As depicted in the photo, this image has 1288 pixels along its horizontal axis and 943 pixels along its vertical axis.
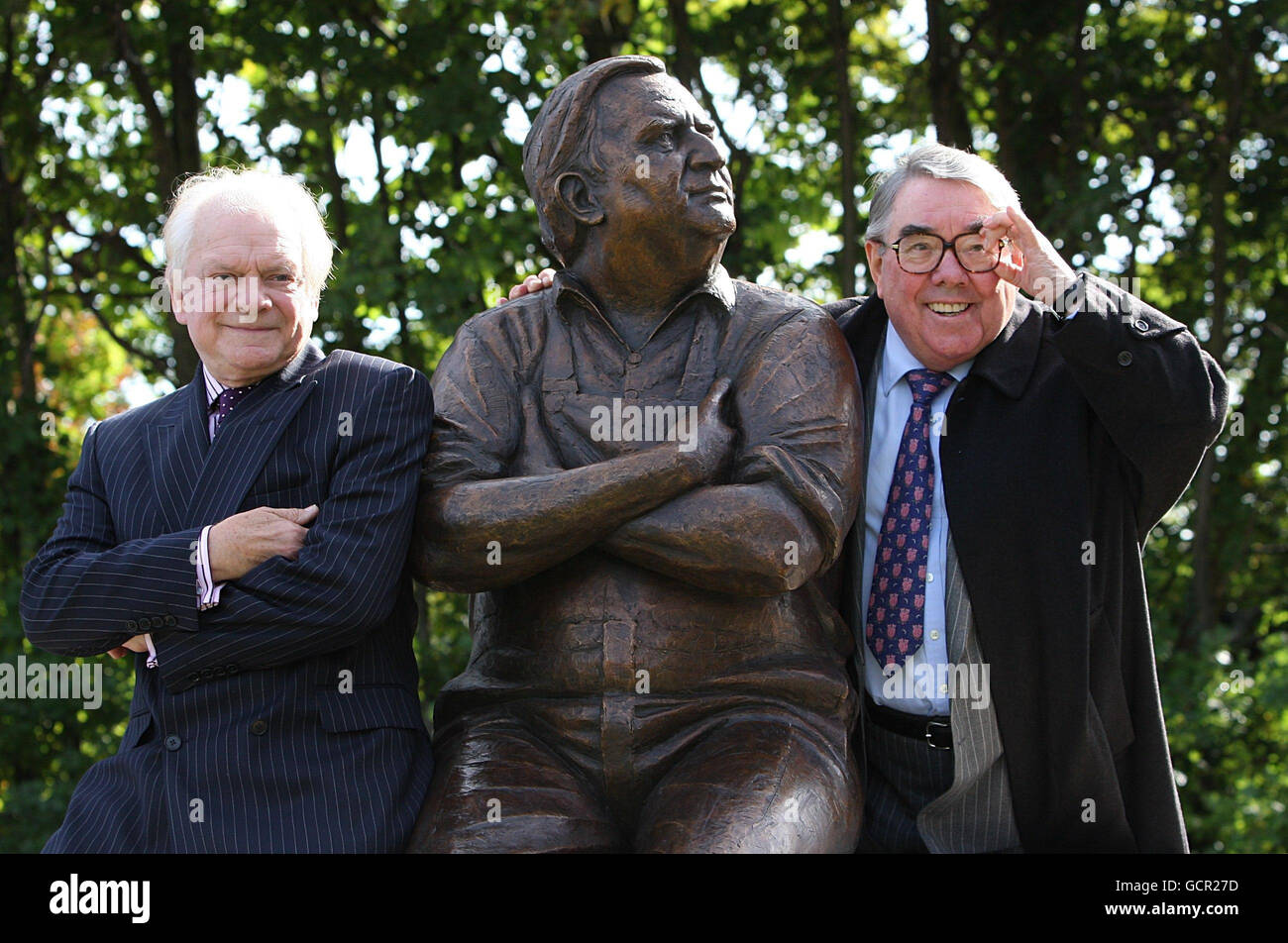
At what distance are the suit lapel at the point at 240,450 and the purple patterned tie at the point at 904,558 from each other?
153cm

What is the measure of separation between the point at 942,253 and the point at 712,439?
97 centimetres

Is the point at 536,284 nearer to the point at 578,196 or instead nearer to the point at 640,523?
the point at 578,196

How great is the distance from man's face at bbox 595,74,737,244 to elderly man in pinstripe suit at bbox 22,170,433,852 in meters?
0.69

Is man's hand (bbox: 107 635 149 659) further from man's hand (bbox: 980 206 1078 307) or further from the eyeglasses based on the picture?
man's hand (bbox: 980 206 1078 307)

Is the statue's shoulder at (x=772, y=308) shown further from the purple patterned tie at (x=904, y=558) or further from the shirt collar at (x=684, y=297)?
the purple patterned tie at (x=904, y=558)

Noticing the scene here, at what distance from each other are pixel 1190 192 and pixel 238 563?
7880mm

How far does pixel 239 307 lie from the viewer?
3.81 meters

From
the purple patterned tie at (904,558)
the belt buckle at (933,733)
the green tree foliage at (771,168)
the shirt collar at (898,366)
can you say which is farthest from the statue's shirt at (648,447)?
the green tree foliage at (771,168)

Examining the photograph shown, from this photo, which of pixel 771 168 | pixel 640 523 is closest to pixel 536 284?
pixel 640 523

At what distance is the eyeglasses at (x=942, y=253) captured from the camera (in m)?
4.33

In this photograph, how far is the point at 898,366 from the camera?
4.51 metres

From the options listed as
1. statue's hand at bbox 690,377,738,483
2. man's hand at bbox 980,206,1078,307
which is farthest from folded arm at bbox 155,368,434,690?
man's hand at bbox 980,206,1078,307

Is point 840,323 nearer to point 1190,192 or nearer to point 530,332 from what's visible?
point 530,332
